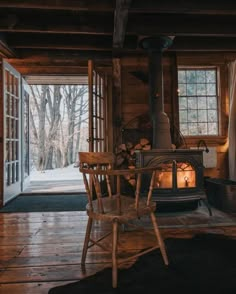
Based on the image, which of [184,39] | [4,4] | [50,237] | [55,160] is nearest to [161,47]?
[184,39]

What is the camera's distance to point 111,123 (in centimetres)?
414

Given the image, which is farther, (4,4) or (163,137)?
(163,137)

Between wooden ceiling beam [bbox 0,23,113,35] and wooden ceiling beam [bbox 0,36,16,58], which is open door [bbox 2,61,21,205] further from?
wooden ceiling beam [bbox 0,23,113,35]

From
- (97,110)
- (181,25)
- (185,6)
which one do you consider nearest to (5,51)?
(97,110)

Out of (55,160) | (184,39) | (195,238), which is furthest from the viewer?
(55,160)

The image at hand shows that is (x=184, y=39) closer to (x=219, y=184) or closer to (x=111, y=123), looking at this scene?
(x=111, y=123)

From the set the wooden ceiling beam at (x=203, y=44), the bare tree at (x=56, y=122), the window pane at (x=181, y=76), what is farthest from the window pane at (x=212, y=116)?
the bare tree at (x=56, y=122)

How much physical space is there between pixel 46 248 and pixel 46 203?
6.01 feet

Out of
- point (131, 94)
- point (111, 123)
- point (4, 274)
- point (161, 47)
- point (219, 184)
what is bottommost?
point (4, 274)

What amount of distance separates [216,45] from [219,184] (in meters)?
2.09

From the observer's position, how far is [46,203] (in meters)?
3.97

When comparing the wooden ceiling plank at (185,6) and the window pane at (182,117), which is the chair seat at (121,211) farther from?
the window pane at (182,117)

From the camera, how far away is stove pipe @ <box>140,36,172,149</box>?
3246 millimetres

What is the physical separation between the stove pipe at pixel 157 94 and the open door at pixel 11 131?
7.04ft
